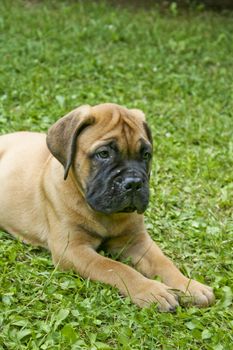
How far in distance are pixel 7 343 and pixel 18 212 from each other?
1638 millimetres

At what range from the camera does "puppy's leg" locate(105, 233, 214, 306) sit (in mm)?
4848

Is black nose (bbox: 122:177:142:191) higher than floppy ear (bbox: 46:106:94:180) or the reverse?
the reverse

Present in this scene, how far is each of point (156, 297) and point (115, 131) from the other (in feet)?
3.69

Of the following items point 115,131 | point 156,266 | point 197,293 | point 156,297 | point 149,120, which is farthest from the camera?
point 149,120

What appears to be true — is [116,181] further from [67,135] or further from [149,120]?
[149,120]

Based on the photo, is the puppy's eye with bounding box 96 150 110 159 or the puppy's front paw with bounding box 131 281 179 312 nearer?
the puppy's front paw with bounding box 131 281 179 312

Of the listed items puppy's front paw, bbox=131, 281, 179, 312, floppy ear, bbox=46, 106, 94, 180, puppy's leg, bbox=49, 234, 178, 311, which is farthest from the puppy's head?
puppy's front paw, bbox=131, 281, 179, 312

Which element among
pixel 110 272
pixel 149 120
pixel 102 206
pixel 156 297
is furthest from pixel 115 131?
pixel 149 120

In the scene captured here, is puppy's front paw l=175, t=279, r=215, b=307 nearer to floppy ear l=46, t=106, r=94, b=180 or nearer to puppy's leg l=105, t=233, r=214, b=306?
puppy's leg l=105, t=233, r=214, b=306

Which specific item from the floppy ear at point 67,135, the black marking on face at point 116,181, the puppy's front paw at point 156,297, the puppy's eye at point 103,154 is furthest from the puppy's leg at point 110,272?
the puppy's eye at point 103,154

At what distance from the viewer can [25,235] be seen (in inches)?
223

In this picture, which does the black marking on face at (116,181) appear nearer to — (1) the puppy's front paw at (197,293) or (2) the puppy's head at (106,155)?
(2) the puppy's head at (106,155)

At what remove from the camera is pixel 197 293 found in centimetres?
482

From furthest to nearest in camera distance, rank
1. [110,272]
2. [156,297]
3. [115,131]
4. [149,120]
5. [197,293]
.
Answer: [149,120] < [115,131] < [110,272] < [197,293] < [156,297]
